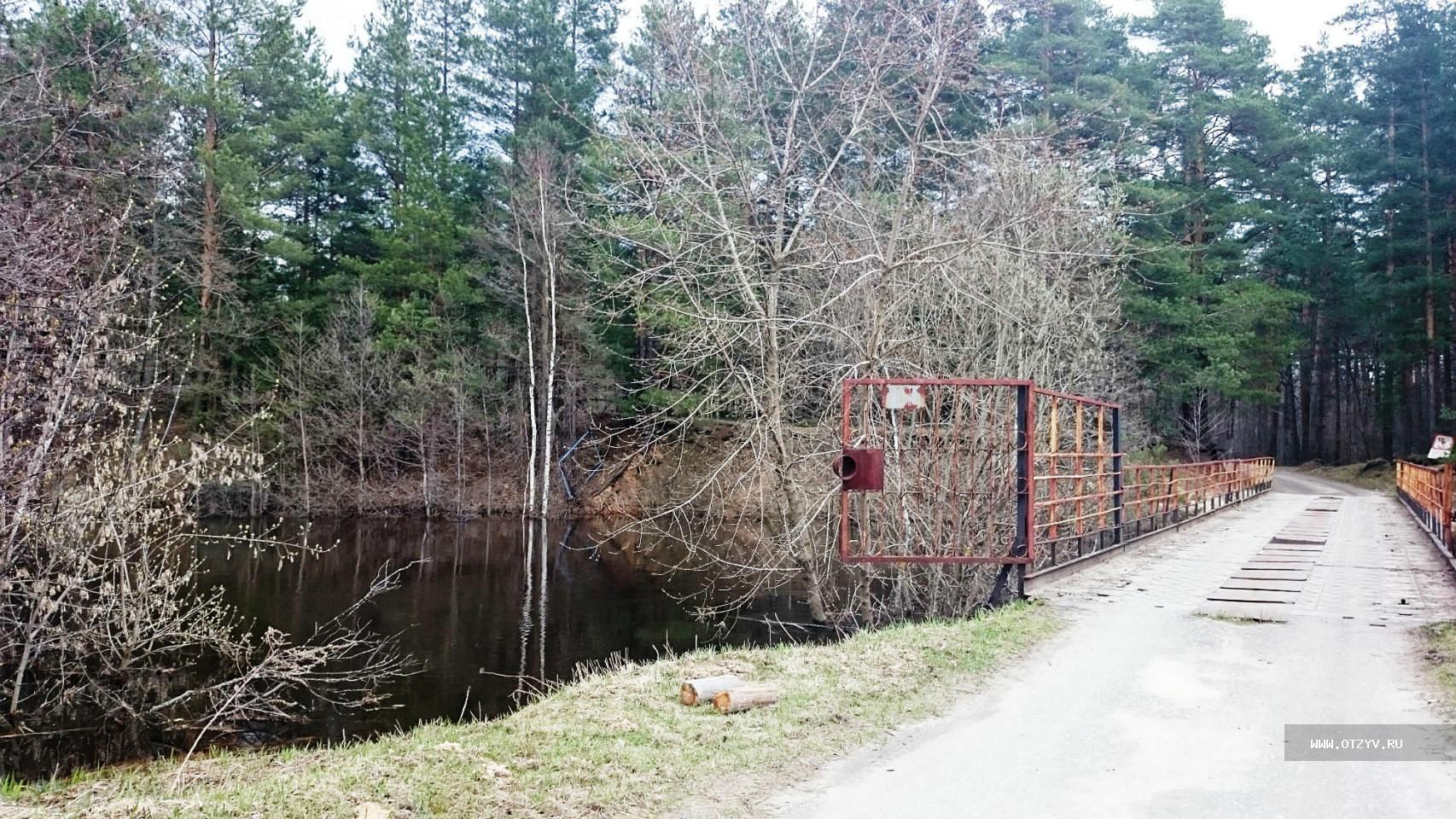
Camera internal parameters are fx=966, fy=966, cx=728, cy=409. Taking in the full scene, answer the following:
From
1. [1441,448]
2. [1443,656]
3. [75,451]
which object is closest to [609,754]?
[1443,656]

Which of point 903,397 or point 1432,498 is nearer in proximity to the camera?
point 903,397

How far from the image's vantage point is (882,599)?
1254 centimetres

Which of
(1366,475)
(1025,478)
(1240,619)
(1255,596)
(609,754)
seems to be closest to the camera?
(609,754)

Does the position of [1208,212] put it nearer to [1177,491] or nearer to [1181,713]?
[1177,491]

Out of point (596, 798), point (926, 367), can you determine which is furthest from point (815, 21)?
point (596, 798)

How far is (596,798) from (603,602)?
39.0ft

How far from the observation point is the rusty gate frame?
814cm

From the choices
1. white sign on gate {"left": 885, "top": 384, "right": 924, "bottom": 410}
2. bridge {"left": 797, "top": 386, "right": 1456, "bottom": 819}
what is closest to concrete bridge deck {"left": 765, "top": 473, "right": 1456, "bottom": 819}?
bridge {"left": 797, "top": 386, "right": 1456, "bottom": 819}

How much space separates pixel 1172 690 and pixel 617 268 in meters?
18.9

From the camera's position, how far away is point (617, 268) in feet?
75.5

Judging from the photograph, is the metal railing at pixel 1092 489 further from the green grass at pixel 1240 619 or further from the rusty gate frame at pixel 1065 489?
the green grass at pixel 1240 619

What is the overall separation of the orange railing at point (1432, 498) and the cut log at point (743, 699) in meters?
8.82

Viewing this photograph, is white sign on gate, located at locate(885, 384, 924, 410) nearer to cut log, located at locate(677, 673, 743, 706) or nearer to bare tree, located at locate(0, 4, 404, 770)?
cut log, located at locate(677, 673, 743, 706)

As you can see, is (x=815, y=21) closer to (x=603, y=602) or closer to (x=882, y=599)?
(x=882, y=599)
